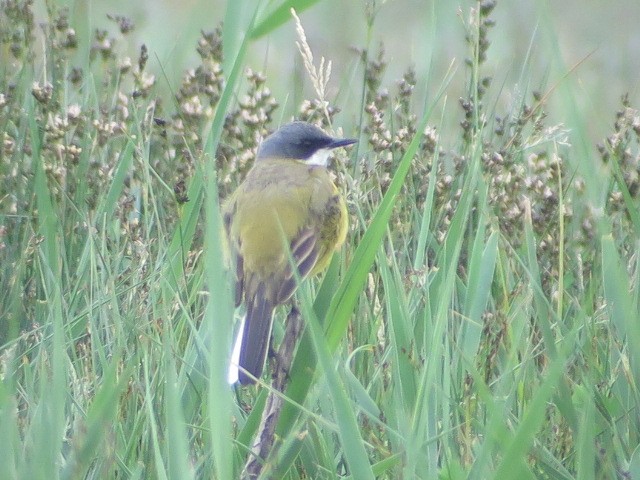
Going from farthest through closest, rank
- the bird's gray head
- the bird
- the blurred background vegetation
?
the blurred background vegetation → the bird's gray head → the bird

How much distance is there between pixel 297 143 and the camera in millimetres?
5148

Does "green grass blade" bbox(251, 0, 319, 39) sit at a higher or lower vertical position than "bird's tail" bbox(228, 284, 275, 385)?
higher

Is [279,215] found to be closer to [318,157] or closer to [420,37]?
[318,157]

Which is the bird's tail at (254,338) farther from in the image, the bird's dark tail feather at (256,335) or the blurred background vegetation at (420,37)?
the blurred background vegetation at (420,37)

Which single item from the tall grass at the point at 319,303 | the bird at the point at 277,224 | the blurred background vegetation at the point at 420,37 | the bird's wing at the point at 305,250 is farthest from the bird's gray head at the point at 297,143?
A: the blurred background vegetation at the point at 420,37

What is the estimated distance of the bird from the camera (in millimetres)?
3686

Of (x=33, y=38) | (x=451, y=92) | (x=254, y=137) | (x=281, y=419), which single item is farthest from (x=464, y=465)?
(x=451, y=92)

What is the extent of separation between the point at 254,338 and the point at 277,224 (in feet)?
1.09

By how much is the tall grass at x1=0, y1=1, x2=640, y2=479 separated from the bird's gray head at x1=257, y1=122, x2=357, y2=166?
125 mm

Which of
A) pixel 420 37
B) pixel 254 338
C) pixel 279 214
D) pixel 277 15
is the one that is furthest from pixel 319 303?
pixel 420 37

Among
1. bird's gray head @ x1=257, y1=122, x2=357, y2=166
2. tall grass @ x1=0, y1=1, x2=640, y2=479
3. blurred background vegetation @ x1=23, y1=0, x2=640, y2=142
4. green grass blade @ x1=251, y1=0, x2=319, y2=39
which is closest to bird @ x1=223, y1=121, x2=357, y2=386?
bird's gray head @ x1=257, y1=122, x2=357, y2=166

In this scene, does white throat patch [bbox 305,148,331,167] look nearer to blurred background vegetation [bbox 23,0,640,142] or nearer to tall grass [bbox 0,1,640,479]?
tall grass [bbox 0,1,640,479]

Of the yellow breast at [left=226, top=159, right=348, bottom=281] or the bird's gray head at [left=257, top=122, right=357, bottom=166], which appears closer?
the yellow breast at [left=226, top=159, right=348, bottom=281]

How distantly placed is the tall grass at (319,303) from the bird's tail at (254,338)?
0.12m
